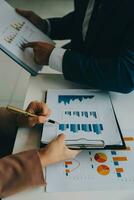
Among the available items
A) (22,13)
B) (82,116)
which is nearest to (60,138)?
(82,116)

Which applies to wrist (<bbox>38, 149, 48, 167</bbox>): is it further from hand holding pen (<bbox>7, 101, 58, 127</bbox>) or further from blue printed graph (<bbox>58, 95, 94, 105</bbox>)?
blue printed graph (<bbox>58, 95, 94, 105</bbox>)

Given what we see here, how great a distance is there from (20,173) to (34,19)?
0.86 meters

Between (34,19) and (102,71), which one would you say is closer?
(102,71)

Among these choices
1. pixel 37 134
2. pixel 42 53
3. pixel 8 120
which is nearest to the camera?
pixel 37 134

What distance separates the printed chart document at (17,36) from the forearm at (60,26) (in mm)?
165

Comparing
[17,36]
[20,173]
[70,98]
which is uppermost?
[17,36]

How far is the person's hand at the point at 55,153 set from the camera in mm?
782

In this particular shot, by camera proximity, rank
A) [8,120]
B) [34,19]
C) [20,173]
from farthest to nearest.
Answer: [34,19]
[8,120]
[20,173]

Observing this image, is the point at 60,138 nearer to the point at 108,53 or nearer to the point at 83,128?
the point at 83,128

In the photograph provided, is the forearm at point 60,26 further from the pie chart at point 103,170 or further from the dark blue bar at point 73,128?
the pie chart at point 103,170

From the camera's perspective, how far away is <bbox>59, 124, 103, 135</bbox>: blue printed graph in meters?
0.89

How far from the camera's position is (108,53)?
1.09 m

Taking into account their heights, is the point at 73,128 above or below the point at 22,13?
below

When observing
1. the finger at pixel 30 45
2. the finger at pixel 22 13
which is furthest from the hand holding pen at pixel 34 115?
the finger at pixel 22 13
